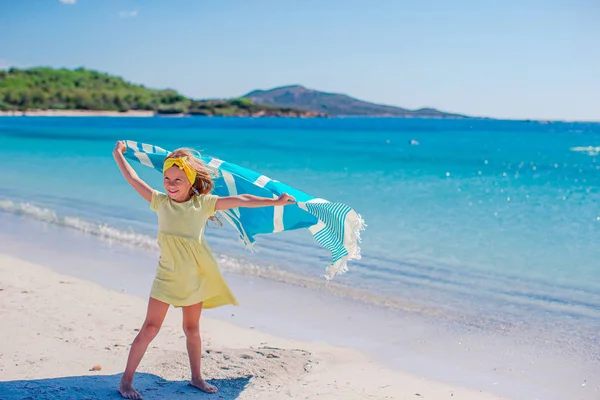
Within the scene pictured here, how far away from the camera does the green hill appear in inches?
5256

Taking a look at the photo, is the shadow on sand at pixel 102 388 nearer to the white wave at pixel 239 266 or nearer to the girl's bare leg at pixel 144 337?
the girl's bare leg at pixel 144 337

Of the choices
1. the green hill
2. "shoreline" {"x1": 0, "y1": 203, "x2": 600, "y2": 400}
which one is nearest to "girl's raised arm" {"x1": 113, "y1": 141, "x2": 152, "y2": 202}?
"shoreline" {"x1": 0, "y1": 203, "x2": 600, "y2": 400}

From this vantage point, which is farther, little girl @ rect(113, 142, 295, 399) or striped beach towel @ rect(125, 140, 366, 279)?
striped beach towel @ rect(125, 140, 366, 279)

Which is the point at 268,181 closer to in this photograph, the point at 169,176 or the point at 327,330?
the point at 169,176

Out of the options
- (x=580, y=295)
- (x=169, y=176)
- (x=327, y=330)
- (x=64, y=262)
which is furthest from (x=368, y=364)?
(x=64, y=262)

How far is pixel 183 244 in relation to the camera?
397 centimetres

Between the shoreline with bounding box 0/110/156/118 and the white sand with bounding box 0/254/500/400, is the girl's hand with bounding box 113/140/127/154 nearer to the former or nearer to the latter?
the white sand with bounding box 0/254/500/400

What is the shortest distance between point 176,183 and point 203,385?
4.66 ft

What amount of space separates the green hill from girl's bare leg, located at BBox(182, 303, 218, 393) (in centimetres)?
13114

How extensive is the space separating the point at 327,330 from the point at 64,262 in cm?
423

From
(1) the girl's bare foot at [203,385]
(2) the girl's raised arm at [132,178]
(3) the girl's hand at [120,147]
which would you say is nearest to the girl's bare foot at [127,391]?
(1) the girl's bare foot at [203,385]

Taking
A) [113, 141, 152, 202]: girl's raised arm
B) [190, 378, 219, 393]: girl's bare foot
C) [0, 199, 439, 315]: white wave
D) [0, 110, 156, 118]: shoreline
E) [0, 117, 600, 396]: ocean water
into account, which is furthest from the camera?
[0, 110, 156, 118]: shoreline

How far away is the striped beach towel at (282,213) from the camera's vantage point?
4.41m

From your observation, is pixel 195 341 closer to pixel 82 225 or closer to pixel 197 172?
pixel 197 172
